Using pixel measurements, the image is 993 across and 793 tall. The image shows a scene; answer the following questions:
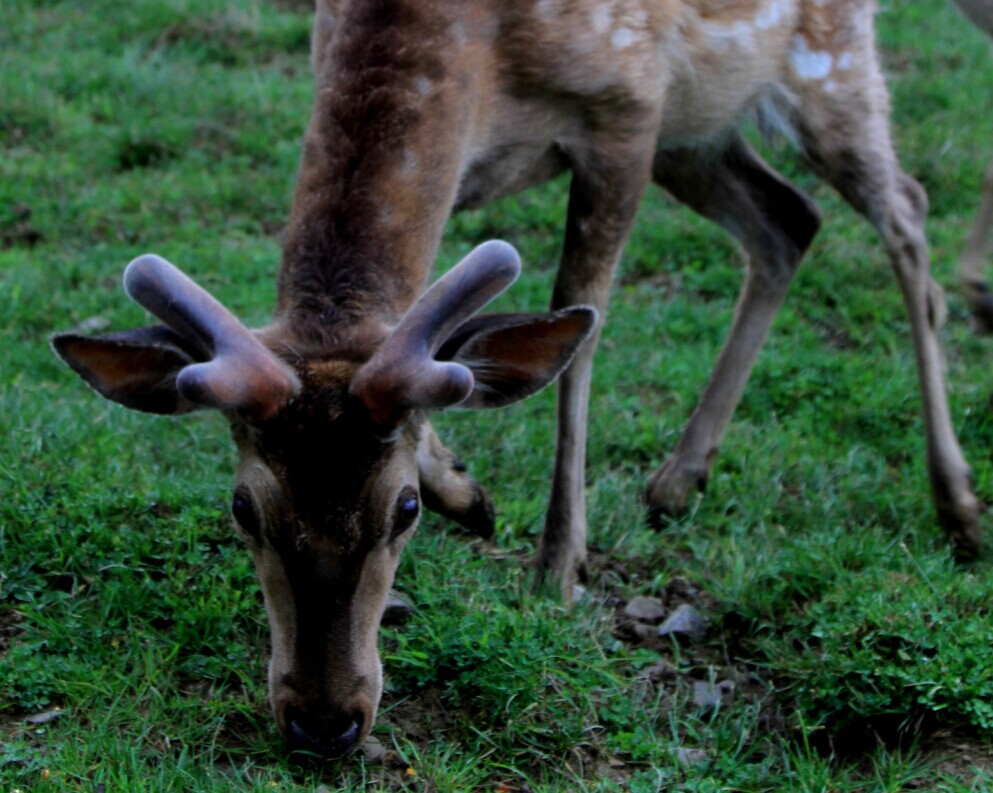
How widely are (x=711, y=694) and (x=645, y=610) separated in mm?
491

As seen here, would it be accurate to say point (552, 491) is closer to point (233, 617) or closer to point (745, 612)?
point (745, 612)

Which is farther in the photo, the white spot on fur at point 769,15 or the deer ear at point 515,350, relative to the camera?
the white spot on fur at point 769,15

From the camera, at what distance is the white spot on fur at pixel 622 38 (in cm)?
498

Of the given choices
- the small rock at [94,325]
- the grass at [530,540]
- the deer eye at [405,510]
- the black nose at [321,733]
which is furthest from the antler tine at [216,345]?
the small rock at [94,325]

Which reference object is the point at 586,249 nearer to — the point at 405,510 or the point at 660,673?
the point at 660,673

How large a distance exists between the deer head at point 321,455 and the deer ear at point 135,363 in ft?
0.04

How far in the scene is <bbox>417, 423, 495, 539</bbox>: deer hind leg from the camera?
15.3ft

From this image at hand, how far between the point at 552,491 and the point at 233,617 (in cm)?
119

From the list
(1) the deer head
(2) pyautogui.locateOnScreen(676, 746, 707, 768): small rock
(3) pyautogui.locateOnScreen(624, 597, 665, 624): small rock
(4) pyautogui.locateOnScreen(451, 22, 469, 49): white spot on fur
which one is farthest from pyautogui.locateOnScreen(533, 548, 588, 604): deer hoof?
(4) pyautogui.locateOnScreen(451, 22, 469, 49): white spot on fur

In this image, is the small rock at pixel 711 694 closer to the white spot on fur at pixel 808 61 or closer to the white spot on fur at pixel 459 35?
the white spot on fur at pixel 459 35

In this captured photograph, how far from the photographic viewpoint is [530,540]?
5.14 metres

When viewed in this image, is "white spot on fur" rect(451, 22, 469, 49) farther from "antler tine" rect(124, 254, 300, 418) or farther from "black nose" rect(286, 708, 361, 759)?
"black nose" rect(286, 708, 361, 759)

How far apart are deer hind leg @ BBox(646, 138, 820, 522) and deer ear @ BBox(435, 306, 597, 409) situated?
1.88 m

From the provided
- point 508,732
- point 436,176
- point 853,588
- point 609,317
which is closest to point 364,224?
point 436,176
